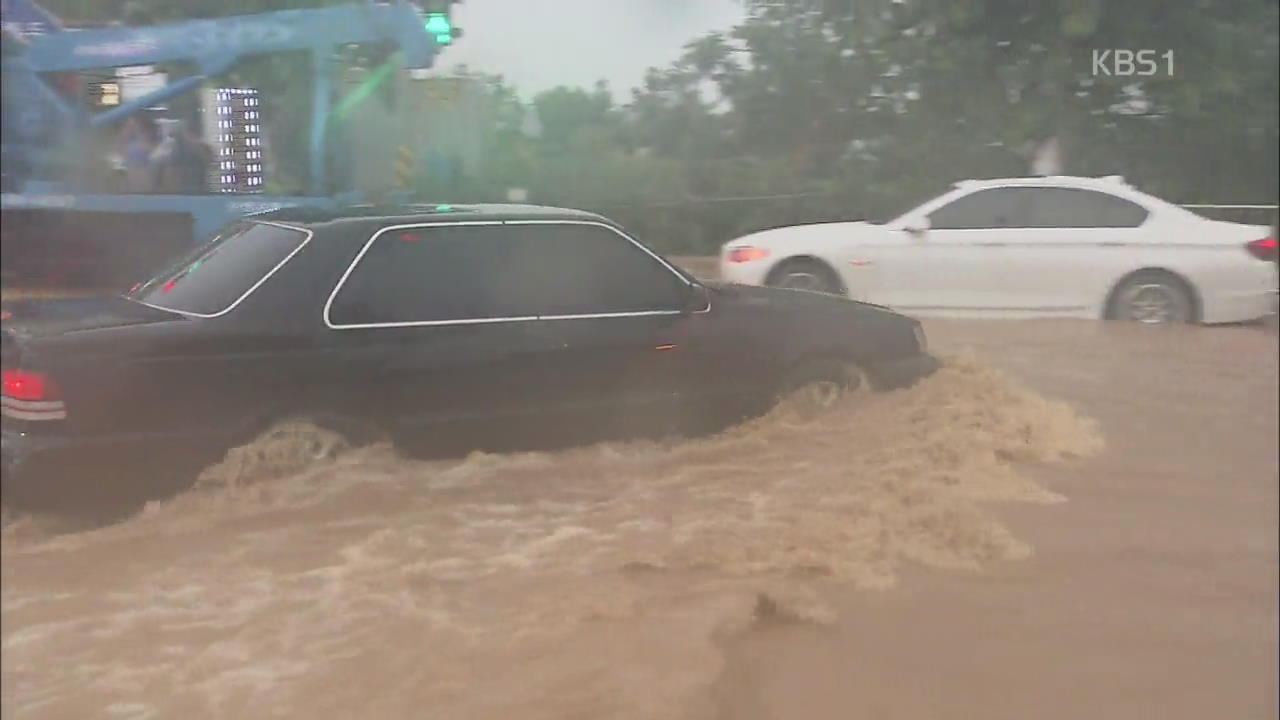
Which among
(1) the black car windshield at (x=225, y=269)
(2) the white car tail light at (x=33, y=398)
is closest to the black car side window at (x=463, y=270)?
(1) the black car windshield at (x=225, y=269)

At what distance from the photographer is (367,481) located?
163 inches

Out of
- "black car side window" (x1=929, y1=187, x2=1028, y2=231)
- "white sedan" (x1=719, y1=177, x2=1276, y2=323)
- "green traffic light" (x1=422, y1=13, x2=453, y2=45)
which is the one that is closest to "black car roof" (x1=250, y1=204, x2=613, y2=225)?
"green traffic light" (x1=422, y1=13, x2=453, y2=45)

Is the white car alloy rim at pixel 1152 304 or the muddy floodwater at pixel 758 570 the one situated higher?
the white car alloy rim at pixel 1152 304

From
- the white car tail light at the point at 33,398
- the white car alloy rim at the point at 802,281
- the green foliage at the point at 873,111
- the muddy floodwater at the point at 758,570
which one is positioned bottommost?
the muddy floodwater at the point at 758,570

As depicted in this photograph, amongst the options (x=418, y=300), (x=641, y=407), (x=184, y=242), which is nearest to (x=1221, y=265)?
(x=641, y=407)

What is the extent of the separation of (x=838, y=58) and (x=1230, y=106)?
143cm

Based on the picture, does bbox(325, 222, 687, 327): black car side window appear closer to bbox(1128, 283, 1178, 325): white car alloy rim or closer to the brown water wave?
the brown water wave

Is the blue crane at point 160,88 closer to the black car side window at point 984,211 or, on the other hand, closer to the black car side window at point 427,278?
the black car side window at point 427,278

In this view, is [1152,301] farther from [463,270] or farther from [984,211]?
[463,270]

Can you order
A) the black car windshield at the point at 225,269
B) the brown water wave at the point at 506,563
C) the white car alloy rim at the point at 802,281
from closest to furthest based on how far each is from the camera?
1. the brown water wave at the point at 506,563
2. the black car windshield at the point at 225,269
3. the white car alloy rim at the point at 802,281

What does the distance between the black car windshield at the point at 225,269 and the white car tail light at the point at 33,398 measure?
46 centimetres

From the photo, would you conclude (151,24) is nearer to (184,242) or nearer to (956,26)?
(184,242)

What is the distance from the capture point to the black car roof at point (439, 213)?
3.97 meters

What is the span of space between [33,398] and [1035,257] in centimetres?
363
